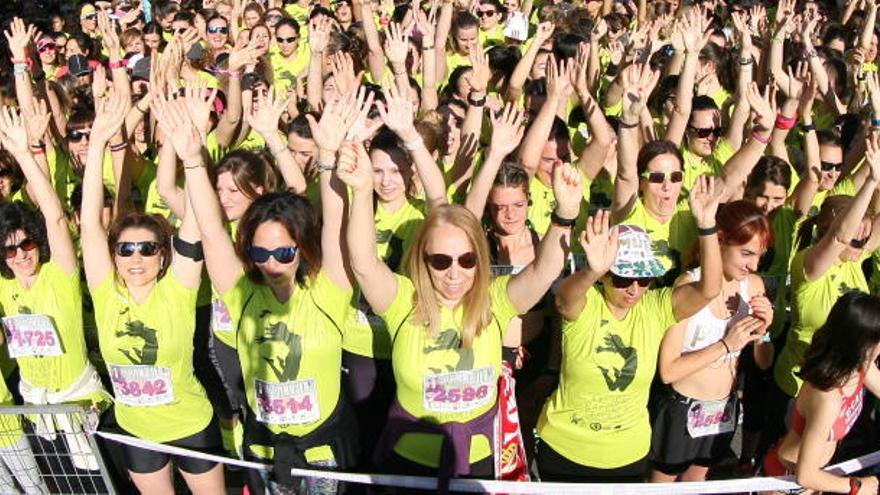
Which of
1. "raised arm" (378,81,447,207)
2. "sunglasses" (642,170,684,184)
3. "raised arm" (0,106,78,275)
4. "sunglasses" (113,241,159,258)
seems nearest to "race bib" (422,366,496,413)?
"raised arm" (378,81,447,207)

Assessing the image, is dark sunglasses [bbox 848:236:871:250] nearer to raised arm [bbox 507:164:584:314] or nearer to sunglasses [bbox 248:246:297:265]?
raised arm [bbox 507:164:584:314]

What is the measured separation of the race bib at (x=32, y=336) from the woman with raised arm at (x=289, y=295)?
3.01ft

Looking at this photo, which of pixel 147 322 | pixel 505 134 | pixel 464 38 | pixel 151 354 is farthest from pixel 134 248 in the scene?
pixel 464 38

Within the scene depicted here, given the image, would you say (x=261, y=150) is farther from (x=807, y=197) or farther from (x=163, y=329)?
(x=807, y=197)

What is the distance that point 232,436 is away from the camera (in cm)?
432

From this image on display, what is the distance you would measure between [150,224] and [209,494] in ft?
4.22

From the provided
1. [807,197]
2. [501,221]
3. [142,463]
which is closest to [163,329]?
[142,463]

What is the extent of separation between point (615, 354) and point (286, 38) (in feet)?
18.2

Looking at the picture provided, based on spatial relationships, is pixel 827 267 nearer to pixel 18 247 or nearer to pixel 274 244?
pixel 274 244

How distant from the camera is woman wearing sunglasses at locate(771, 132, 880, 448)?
12.7ft

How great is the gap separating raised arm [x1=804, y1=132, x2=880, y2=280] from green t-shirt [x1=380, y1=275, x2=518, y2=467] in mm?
1586

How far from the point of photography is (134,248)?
142 inches

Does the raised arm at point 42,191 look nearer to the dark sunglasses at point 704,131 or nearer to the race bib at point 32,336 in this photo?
the race bib at point 32,336

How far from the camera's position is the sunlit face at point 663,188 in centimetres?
428
